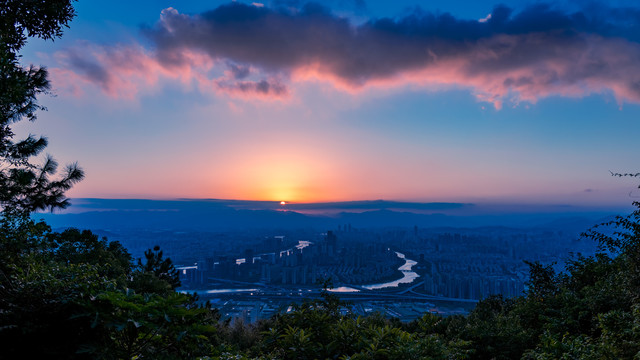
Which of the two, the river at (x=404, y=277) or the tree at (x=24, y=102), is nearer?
the tree at (x=24, y=102)

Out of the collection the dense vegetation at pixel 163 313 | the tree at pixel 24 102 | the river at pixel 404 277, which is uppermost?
the tree at pixel 24 102

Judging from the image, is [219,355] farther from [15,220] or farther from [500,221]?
[500,221]

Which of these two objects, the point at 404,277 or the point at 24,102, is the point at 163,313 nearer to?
the point at 24,102

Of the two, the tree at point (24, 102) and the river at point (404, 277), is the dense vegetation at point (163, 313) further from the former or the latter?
the river at point (404, 277)

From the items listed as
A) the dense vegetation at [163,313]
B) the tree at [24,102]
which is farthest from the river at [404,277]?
the tree at [24,102]

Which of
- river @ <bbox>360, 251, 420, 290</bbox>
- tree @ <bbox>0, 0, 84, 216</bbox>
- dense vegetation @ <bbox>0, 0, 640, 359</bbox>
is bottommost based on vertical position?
river @ <bbox>360, 251, 420, 290</bbox>

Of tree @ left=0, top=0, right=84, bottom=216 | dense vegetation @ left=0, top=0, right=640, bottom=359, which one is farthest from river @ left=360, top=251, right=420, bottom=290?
tree @ left=0, top=0, right=84, bottom=216

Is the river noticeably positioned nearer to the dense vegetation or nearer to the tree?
the dense vegetation

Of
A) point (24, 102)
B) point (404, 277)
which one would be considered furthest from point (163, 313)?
point (404, 277)

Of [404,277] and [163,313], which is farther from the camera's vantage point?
[404,277]
